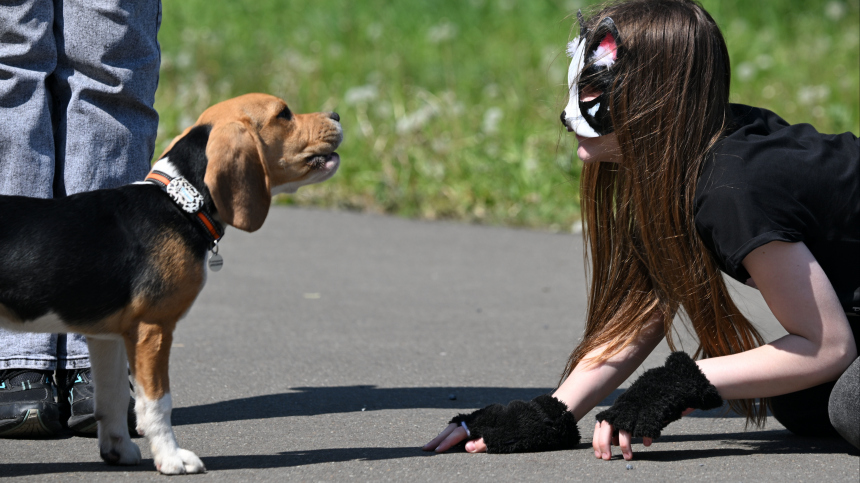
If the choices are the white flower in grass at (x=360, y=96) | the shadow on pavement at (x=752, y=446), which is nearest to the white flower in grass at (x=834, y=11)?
the white flower in grass at (x=360, y=96)

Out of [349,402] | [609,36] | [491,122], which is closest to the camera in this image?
[609,36]

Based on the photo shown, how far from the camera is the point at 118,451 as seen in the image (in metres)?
2.74

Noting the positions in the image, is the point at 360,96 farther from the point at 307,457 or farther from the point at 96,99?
the point at 307,457

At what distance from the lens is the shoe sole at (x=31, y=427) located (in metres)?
2.99

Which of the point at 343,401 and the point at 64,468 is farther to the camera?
the point at 343,401

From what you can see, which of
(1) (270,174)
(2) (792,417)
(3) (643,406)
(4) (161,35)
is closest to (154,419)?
(1) (270,174)

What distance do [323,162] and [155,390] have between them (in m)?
0.88

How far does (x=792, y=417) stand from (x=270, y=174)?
1761mm

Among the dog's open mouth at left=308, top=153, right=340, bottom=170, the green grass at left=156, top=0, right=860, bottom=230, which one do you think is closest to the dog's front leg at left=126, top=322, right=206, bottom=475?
the dog's open mouth at left=308, top=153, right=340, bottom=170

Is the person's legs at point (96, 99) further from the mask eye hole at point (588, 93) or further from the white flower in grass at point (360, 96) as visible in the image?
the white flower in grass at point (360, 96)

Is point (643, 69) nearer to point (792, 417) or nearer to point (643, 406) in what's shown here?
point (643, 406)

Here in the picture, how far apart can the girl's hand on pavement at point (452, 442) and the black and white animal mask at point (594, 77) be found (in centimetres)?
95

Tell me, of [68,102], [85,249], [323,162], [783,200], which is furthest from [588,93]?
[68,102]

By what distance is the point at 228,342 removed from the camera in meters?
4.33
